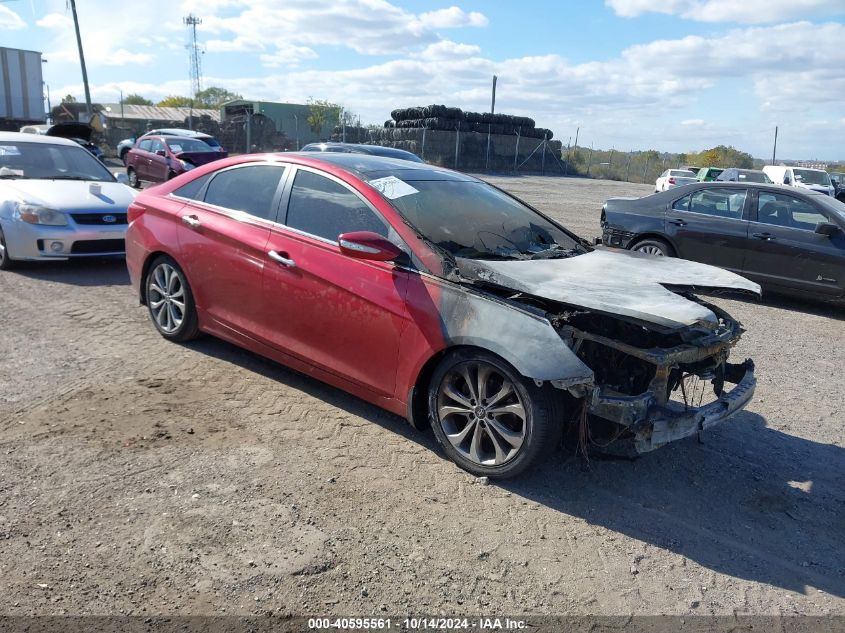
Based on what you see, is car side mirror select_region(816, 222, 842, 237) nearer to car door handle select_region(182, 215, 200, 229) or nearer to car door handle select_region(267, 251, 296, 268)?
car door handle select_region(267, 251, 296, 268)

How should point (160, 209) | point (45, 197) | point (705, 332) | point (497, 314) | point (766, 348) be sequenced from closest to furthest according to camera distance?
point (497, 314)
point (705, 332)
point (160, 209)
point (766, 348)
point (45, 197)

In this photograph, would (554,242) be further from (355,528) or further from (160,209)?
(160,209)

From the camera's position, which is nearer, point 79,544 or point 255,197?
point 79,544

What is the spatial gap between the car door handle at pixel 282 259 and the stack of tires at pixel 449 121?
3307 centimetres

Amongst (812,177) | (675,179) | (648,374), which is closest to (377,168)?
(648,374)

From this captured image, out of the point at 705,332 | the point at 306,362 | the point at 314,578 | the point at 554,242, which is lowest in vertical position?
the point at 314,578

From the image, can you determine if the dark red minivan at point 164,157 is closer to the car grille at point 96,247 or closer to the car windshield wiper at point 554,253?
the car grille at point 96,247

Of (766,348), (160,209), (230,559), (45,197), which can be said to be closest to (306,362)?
(230,559)

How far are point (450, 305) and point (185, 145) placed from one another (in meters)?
17.1

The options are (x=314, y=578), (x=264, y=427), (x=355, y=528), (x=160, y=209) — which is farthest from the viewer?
(x=160, y=209)

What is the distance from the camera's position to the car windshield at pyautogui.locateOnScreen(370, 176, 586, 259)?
14.0 ft

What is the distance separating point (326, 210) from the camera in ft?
14.9

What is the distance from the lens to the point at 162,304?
225 inches

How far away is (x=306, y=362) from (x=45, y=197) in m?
5.26
